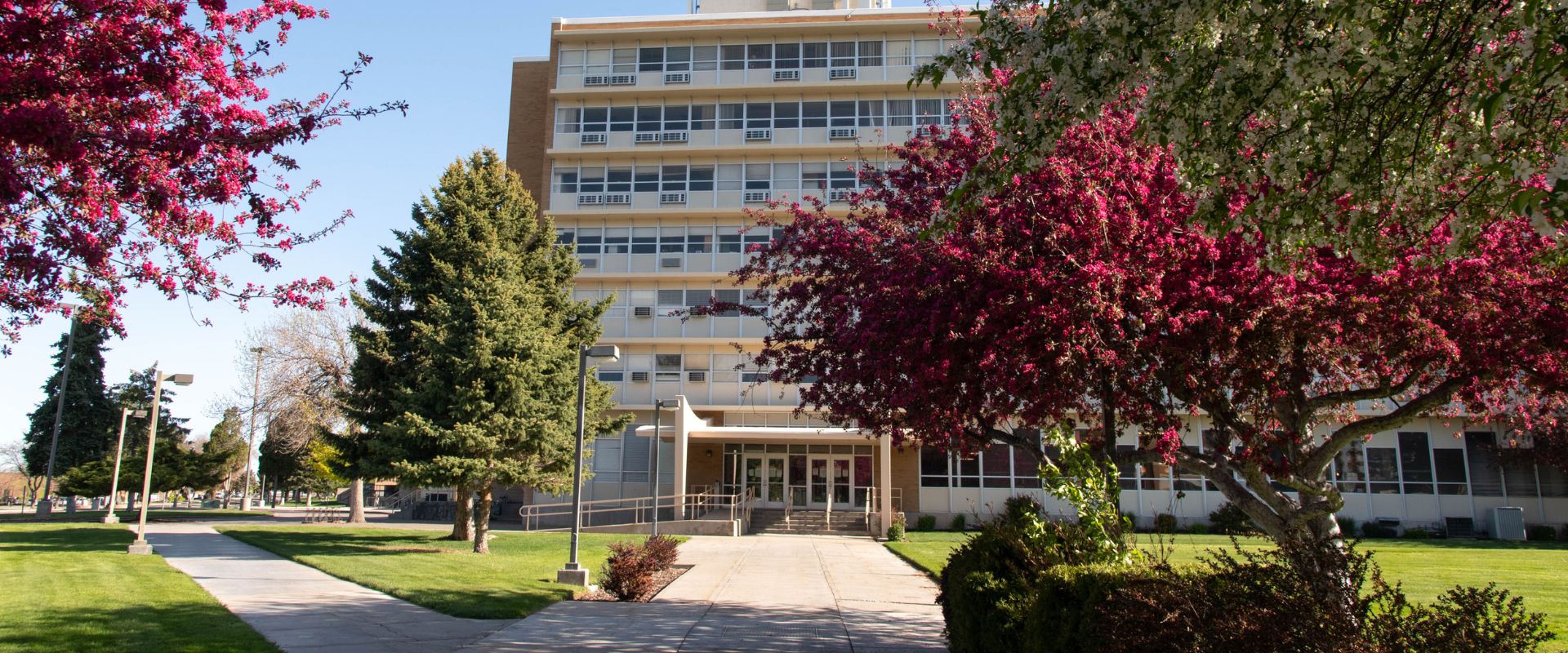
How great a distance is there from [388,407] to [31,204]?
54.5 feet

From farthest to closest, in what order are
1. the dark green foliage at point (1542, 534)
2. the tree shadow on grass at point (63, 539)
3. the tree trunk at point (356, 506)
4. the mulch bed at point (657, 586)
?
the tree trunk at point (356, 506) < the dark green foliage at point (1542, 534) < the tree shadow on grass at point (63, 539) < the mulch bed at point (657, 586)

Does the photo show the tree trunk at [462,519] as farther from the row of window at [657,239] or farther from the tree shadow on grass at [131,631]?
the row of window at [657,239]

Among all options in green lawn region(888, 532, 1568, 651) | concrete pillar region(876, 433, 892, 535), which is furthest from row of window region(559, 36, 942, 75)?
green lawn region(888, 532, 1568, 651)

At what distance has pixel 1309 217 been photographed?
5.09m

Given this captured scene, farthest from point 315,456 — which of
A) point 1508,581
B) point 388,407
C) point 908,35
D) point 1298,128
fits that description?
point 1298,128

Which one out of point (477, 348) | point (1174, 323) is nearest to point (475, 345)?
point (477, 348)

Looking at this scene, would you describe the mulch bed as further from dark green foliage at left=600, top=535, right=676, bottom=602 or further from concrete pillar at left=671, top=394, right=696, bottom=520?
concrete pillar at left=671, top=394, right=696, bottom=520

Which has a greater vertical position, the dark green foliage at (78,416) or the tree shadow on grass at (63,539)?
the dark green foliage at (78,416)

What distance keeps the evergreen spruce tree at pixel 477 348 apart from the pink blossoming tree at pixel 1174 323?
12897 millimetres

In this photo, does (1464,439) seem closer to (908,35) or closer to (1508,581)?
(1508,581)

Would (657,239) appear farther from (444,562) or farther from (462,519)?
(444,562)

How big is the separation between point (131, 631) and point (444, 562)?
346 inches

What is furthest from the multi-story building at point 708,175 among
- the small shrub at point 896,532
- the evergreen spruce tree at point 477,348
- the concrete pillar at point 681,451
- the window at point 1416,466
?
the window at point 1416,466

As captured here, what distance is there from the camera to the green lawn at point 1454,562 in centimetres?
1268
